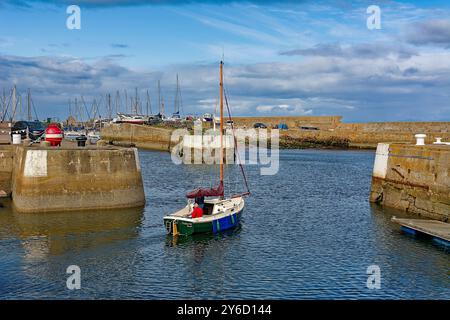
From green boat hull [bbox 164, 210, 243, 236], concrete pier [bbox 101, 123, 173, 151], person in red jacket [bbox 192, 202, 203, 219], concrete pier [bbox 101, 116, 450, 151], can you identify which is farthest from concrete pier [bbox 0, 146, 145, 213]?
concrete pier [bbox 101, 123, 173, 151]

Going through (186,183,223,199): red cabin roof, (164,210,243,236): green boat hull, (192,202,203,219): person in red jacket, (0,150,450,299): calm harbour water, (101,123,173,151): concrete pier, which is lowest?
(0,150,450,299): calm harbour water

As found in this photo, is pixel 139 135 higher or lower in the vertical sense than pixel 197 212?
higher

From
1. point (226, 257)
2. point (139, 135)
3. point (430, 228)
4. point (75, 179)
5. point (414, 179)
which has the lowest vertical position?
point (226, 257)

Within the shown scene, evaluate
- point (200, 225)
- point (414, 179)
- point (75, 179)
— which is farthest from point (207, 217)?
Result: point (414, 179)

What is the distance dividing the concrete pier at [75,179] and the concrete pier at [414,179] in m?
18.7

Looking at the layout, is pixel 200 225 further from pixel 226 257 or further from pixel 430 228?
pixel 430 228

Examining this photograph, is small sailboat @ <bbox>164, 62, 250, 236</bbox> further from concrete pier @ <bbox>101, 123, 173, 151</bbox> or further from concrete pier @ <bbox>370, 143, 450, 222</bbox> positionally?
concrete pier @ <bbox>101, 123, 173, 151</bbox>

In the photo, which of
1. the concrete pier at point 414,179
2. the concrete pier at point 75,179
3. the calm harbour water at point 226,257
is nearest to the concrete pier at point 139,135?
the calm harbour water at point 226,257

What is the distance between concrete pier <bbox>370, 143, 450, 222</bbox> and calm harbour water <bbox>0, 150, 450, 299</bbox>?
173 cm

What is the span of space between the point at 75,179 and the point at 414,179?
2251 centimetres

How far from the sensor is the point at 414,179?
33.8m

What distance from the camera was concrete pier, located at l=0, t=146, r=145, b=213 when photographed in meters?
30.1

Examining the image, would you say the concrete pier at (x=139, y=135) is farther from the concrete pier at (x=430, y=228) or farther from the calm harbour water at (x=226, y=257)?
the concrete pier at (x=430, y=228)
